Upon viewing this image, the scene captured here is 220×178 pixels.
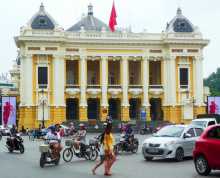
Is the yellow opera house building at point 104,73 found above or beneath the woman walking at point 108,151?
above

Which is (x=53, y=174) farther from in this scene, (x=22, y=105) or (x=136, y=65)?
(x=136, y=65)

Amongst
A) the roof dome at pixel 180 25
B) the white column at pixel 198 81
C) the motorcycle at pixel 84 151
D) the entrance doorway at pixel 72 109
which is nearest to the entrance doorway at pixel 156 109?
the white column at pixel 198 81

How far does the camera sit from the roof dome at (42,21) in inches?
2739

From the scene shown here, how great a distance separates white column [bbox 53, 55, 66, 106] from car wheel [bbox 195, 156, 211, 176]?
2065 inches

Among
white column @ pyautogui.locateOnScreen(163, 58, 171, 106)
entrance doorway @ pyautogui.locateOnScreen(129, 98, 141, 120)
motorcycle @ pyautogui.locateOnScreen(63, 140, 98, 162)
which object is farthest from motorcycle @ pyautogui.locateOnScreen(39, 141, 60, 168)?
entrance doorway @ pyautogui.locateOnScreen(129, 98, 141, 120)

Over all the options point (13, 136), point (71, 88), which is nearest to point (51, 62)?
point (71, 88)

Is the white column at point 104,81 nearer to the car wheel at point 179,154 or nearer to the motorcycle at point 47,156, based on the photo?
the car wheel at point 179,154

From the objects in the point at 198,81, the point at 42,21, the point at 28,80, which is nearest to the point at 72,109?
the point at 28,80

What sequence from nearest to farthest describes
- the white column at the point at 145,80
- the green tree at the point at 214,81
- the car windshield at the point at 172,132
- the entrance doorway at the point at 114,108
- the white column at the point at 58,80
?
the car windshield at the point at 172,132 < the white column at the point at 58,80 < the white column at the point at 145,80 < the entrance doorway at the point at 114,108 < the green tree at the point at 214,81

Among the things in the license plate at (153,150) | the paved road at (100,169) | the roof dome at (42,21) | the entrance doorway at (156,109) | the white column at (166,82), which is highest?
the roof dome at (42,21)

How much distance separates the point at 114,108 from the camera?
247 ft

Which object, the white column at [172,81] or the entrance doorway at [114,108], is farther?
A: the entrance doorway at [114,108]

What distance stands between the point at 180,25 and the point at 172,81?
299 inches

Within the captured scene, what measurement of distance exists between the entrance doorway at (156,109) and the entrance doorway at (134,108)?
1.92 meters
